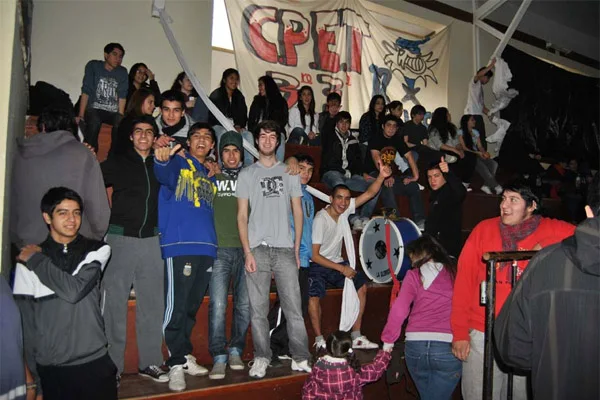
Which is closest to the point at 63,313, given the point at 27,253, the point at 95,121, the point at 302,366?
the point at 27,253

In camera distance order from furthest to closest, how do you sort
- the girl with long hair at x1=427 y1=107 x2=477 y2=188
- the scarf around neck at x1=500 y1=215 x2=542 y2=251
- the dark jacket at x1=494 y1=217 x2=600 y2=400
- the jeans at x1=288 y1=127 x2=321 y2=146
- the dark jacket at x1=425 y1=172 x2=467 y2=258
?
the girl with long hair at x1=427 y1=107 x2=477 y2=188 → the jeans at x1=288 y1=127 x2=321 y2=146 → the dark jacket at x1=425 y1=172 x2=467 y2=258 → the scarf around neck at x1=500 y1=215 x2=542 y2=251 → the dark jacket at x1=494 y1=217 x2=600 y2=400

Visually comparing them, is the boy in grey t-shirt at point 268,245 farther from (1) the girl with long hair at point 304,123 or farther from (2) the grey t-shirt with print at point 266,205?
(1) the girl with long hair at point 304,123

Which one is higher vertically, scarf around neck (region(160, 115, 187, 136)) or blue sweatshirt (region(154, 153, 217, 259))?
scarf around neck (region(160, 115, 187, 136))

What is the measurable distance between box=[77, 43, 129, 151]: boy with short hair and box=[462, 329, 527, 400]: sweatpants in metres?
4.42

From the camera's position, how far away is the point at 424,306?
374 centimetres

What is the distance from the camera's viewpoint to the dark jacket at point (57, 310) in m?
2.70

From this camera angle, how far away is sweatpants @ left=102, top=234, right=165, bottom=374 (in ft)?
11.9

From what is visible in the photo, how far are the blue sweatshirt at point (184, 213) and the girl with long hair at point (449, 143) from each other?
4.96 meters

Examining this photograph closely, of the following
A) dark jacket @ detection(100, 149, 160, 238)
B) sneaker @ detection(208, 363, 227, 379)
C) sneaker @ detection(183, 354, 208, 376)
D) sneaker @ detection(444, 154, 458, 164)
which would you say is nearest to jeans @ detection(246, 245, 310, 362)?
sneaker @ detection(208, 363, 227, 379)

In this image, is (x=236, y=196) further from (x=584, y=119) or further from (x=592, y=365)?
Answer: (x=584, y=119)

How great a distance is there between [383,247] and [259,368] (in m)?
1.96

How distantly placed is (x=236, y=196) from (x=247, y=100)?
4.26 meters

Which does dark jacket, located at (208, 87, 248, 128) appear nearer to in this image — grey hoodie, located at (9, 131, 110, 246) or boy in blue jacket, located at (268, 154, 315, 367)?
boy in blue jacket, located at (268, 154, 315, 367)

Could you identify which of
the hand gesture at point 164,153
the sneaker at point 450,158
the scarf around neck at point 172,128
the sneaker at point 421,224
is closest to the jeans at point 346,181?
the sneaker at point 421,224
